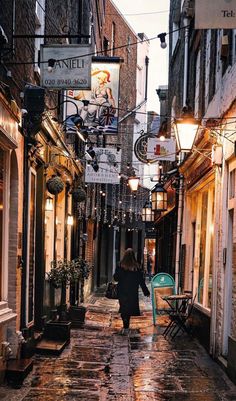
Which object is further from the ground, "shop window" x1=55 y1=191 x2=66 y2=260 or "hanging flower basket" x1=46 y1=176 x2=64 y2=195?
"hanging flower basket" x1=46 y1=176 x2=64 y2=195

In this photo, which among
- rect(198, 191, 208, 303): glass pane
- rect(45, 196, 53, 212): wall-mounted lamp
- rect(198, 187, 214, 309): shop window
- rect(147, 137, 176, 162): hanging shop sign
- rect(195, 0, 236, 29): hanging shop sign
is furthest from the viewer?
rect(147, 137, 176, 162): hanging shop sign

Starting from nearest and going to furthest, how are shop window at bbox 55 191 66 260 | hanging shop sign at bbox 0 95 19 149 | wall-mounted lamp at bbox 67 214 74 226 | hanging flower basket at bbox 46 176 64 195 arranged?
hanging shop sign at bbox 0 95 19 149, hanging flower basket at bbox 46 176 64 195, shop window at bbox 55 191 66 260, wall-mounted lamp at bbox 67 214 74 226

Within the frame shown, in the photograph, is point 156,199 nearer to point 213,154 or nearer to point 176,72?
point 176,72

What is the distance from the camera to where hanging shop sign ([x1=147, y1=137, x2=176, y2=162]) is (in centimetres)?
1719

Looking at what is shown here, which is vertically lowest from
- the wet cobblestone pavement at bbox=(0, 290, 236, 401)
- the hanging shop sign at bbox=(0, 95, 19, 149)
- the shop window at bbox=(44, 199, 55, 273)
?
the wet cobblestone pavement at bbox=(0, 290, 236, 401)

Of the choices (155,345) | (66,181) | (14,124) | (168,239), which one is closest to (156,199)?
(168,239)

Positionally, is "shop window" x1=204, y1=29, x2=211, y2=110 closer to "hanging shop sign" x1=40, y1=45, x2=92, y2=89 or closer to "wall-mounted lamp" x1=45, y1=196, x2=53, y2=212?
"wall-mounted lamp" x1=45, y1=196, x2=53, y2=212

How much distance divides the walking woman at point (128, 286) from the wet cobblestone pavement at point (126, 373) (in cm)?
70

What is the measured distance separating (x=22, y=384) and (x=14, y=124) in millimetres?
3346

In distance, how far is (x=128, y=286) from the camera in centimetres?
1412

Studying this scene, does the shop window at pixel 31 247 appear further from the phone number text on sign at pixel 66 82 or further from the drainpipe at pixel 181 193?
the drainpipe at pixel 181 193

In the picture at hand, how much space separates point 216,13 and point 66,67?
3.02 metres

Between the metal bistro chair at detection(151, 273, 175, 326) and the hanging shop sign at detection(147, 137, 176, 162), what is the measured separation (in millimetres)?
3342

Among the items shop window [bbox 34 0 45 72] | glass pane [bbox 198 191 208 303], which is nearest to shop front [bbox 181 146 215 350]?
glass pane [bbox 198 191 208 303]
